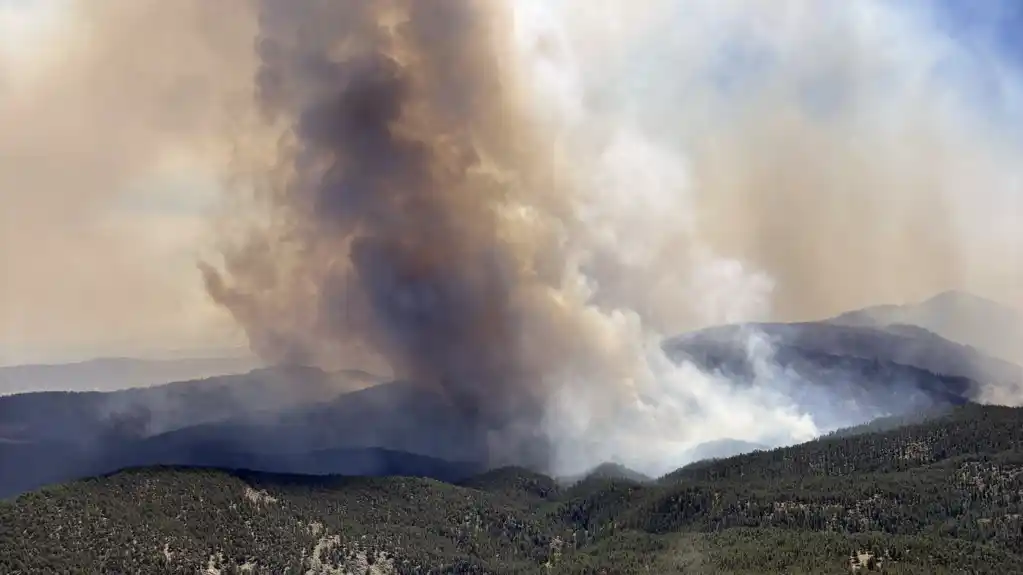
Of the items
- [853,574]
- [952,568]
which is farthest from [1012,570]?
[853,574]

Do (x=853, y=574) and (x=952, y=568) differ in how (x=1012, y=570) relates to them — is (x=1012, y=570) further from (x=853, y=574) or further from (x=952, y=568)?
(x=853, y=574)

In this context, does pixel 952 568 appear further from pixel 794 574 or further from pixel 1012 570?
pixel 794 574

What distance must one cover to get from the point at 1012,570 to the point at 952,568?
11.3 meters

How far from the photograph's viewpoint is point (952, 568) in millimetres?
198125

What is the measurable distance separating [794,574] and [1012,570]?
38509 mm

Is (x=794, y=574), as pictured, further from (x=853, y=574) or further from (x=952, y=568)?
(x=952, y=568)

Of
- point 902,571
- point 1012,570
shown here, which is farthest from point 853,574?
point 1012,570

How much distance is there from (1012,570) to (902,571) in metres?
20.0

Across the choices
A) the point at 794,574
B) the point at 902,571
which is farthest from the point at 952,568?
the point at 794,574

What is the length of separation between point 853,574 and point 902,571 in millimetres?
8345

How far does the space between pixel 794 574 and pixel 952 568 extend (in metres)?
27.4

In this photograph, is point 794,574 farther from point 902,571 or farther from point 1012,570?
point 1012,570

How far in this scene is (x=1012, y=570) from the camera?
199625 millimetres

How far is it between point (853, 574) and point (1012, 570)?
2823 cm
